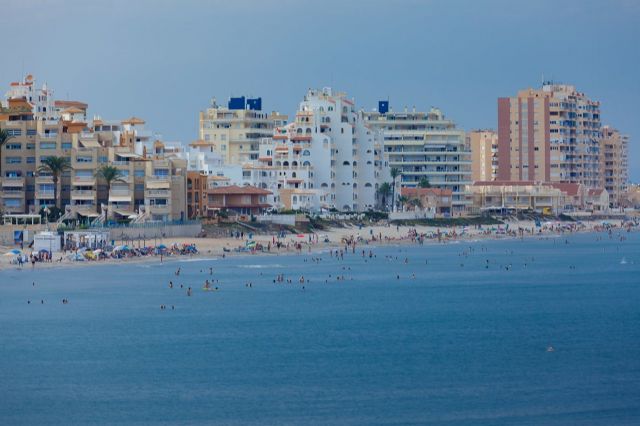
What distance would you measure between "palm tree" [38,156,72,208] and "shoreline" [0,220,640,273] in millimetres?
11805

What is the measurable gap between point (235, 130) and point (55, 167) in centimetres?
5855

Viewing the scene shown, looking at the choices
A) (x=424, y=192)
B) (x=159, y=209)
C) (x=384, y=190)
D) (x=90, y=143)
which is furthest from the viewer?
(x=424, y=192)

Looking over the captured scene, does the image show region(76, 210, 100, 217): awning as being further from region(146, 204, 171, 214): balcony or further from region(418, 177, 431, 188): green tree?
region(418, 177, 431, 188): green tree

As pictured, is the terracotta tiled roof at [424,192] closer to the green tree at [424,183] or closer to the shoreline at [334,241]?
the green tree at [424,183]

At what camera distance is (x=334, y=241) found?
5655 inches

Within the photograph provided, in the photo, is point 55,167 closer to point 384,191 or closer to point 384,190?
point 384,190

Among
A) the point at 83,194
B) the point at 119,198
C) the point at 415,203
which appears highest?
the point at 415,203

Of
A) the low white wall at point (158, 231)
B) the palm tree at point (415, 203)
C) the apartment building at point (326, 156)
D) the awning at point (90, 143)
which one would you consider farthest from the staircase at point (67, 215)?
the palm tree at point (415, 203)

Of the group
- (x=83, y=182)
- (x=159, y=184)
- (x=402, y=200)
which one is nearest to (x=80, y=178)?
(x=83, y=182)

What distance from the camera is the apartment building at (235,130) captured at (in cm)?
18175

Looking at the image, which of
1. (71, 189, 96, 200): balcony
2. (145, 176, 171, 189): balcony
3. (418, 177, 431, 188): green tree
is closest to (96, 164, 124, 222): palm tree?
(71, 189, 96, 200): balcony

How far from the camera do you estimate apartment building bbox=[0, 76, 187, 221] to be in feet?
420

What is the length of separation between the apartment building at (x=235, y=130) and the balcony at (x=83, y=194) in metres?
50.7

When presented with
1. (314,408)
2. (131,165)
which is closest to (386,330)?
(314,408)
